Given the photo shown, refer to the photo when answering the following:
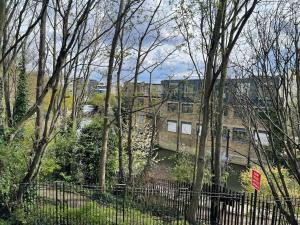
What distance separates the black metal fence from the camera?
9945 mm

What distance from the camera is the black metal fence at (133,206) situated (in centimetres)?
995

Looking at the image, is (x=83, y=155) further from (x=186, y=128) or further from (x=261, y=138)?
(x=186, y=128)

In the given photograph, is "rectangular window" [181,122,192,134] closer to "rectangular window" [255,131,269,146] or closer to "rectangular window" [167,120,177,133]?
"rectangular window" [167,120,177,133]

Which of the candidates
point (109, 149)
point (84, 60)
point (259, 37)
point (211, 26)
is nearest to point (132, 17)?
point (211, 26)

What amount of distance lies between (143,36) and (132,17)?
375cm

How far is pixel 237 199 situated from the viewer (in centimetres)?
1177

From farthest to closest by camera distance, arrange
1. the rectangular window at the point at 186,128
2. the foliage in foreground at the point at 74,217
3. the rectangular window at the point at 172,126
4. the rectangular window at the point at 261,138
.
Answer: the rectangular window at the point at 172,126
the rectangular window at the point at 186,128
the rectangular window at the point at 261,138
the foliage in foreground at the point at 74,217

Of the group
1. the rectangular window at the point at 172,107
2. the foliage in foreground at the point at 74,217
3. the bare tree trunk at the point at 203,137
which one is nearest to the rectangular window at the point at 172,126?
the rectangular window at the point at 172,107

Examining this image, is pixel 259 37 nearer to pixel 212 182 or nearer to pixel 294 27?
pixel 294 27

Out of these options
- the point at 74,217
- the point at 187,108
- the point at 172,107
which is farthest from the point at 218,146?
the point at 172,107

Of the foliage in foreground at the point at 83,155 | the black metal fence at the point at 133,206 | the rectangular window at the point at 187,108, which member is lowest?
the black metal fence at the point at 133,206

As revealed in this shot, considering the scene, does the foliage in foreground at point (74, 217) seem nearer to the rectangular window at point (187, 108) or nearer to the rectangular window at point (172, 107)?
the rectangular window at point (187, 108)

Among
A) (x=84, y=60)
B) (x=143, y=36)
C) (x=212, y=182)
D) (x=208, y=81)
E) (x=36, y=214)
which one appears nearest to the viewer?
(x=36, y=214)

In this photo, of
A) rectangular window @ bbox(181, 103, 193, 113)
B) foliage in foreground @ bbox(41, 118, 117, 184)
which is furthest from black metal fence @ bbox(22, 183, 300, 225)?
rectangular window @ bbox(181, 103, 193, 113)
